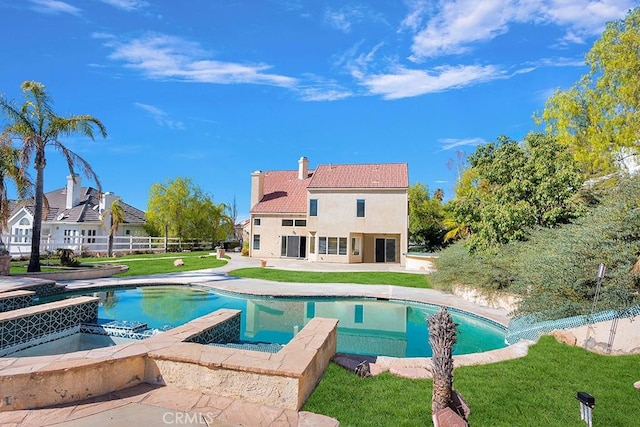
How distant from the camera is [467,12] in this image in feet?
40.2

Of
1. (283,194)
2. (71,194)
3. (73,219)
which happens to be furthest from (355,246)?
(71,194)

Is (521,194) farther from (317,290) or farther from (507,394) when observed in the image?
(507,394)

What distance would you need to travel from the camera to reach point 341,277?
17828 millimetres

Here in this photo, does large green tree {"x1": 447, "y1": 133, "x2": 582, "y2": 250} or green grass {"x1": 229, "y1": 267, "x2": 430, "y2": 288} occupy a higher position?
large green tree {"x1": 447, "y1": 133, "x2": 582, "y2": 250}

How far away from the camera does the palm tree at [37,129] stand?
1500cm

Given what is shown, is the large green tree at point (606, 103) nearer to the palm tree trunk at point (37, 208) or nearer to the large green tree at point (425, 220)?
the large green tree at point (425, 220)

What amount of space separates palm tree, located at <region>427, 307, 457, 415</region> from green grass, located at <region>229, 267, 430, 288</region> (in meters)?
12.3

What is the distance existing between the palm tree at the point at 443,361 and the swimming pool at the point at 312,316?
158 inches

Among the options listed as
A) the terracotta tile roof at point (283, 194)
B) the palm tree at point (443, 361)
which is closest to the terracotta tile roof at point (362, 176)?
the terracotta tile roof at point (283, 194)

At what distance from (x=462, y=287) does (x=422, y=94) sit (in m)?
11.7


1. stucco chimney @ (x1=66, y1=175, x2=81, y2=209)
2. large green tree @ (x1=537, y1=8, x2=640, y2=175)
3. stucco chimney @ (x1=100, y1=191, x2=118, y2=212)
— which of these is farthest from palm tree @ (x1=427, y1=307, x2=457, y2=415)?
stucco chimney @ (x1=66, y1=175, x2=81, y2=209)

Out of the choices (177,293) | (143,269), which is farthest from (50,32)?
(143,269)

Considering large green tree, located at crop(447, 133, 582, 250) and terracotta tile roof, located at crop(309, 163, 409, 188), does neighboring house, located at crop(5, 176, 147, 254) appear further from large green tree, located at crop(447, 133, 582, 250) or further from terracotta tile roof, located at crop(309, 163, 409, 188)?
large green tree, located at crop(447, 133, 582, 250)

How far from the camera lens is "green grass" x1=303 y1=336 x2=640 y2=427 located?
4090 millimetres
